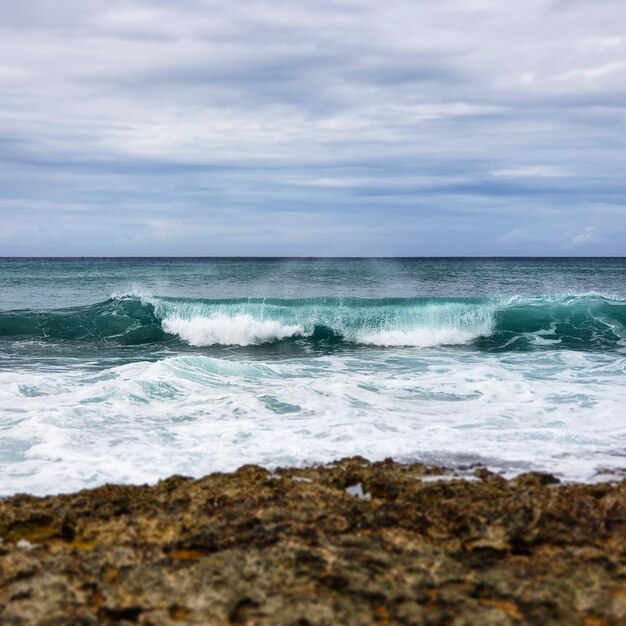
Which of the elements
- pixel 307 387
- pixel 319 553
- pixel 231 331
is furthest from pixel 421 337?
pixel 319 553

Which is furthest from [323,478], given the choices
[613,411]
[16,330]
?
[16,330]

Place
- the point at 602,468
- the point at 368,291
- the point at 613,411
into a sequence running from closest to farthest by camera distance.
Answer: the point at 602,468 → the point at 613,411 → the point at 368,291

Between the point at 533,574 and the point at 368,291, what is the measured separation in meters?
32.6

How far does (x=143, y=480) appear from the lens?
6812 mm

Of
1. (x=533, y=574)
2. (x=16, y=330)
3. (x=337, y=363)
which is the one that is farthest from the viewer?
(x=16, y=330)

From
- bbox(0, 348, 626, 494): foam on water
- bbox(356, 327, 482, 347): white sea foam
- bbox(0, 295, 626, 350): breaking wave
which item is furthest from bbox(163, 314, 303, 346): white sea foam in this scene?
bbox(0, 348, 626, 494): foam on water

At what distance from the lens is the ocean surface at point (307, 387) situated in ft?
24.9

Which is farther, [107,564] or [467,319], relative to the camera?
[467,319]

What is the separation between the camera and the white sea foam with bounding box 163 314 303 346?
69.7ft

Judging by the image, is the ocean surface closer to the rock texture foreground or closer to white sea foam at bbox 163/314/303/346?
white sea foam at bbox 163/314/303/346

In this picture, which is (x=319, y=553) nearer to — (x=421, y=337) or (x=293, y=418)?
(x=293, y=418)

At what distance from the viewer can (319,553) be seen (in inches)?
181

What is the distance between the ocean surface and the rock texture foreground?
3.77 ft

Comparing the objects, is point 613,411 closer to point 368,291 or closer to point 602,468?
point 602,468
